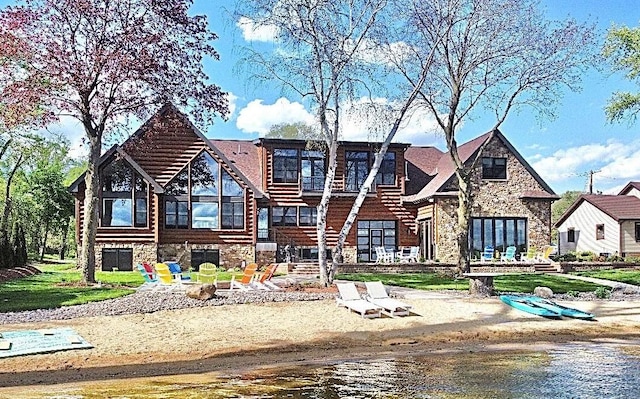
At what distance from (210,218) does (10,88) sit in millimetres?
14326

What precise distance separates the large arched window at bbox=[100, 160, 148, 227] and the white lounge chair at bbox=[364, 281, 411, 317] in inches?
687

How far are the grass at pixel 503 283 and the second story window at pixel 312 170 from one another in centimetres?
1002

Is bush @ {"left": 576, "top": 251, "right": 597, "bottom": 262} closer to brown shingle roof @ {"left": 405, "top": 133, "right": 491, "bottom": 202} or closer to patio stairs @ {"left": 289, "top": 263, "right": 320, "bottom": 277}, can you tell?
brown shingle roof @ {"left": 405, "top": 133, "right": 491, "bottom": 202}

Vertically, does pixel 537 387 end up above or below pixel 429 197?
below

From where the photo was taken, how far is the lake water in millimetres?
9445

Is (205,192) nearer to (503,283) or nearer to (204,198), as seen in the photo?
(204,198)

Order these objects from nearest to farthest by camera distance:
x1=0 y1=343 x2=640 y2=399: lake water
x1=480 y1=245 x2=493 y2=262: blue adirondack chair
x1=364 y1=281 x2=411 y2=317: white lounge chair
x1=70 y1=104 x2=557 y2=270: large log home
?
x1=0 y1=343 x2=640 y2=399: lake water
x1=364 y1=281 x2=411 y2=317: white lounge chair
x1=70 y1=104 x2=557 y2=270: large log home
x1=480 y1=245 x2=493 y2=262: blue adirondack chair

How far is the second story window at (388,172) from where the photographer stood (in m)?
36.1

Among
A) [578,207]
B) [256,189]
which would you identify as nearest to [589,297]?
[256,189]

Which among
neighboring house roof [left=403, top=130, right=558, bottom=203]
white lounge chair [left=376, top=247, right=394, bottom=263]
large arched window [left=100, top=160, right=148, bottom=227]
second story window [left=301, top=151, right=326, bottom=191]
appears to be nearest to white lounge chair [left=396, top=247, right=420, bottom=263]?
white lounge chair [left=376, top=247, right=394, bottom=263]

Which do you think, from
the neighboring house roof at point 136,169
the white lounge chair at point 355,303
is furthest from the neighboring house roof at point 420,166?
the white lounge chair at point 355,303

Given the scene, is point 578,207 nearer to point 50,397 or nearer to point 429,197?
point 429,197

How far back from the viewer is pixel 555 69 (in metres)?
25.2

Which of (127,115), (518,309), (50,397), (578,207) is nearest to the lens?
(50,397)
